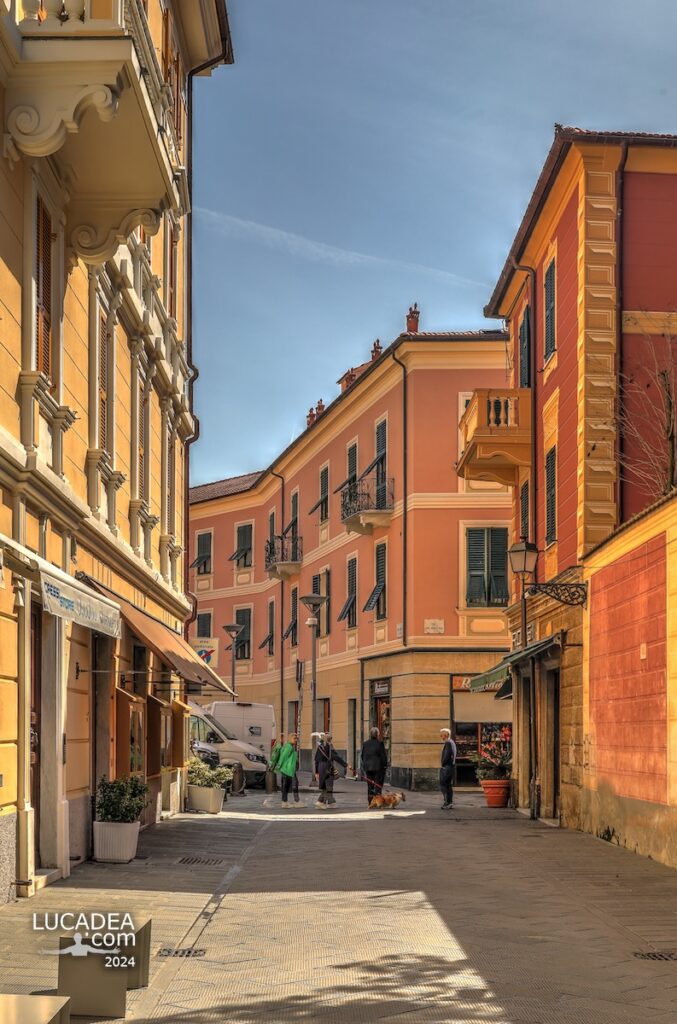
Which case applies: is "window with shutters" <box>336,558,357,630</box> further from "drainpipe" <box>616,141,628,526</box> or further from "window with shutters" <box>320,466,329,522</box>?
"drainpipe" <box>616,141,628,526</box>

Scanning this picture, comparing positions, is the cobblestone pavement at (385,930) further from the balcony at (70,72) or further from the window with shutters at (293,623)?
the window with shutters at (293,623)

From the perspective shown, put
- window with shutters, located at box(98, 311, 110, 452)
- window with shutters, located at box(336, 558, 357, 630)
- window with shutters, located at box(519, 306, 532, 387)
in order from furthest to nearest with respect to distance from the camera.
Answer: window with shutters, located at box(336, 558, 357, 630) < window with shutters, located at box(519, 306, 532, 387) < window with shutters, located at box(98, 311, 110, 452)

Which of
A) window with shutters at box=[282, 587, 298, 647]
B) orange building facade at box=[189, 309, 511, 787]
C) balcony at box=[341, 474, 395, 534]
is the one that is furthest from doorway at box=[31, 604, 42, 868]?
window with shutters at box=[282, 587, 298, 647]

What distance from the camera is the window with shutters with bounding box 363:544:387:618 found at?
3762 centimetres

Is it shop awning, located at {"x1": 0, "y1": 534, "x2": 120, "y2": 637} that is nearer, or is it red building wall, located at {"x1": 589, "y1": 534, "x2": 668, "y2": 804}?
shop awning, located at {"x1": 0, "y1": 534, "x2": 120, "y2": 637}

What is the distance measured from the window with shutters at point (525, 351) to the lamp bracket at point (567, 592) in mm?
6043

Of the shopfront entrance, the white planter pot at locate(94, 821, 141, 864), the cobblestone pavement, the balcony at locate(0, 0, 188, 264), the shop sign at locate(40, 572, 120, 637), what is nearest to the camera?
the cobblestone pavement

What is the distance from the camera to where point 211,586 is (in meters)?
59.4

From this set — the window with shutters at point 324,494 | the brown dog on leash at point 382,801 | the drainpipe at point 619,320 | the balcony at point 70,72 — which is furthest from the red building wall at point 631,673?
the window with shutters at point 324,494

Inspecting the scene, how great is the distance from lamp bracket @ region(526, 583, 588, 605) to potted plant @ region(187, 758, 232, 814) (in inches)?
290

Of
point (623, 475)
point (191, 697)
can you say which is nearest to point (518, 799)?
point (623, 475)

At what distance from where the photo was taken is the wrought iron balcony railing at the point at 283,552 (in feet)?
160

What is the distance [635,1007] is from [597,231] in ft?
49.0

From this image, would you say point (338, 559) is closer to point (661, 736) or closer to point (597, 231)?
point (597, 231)
